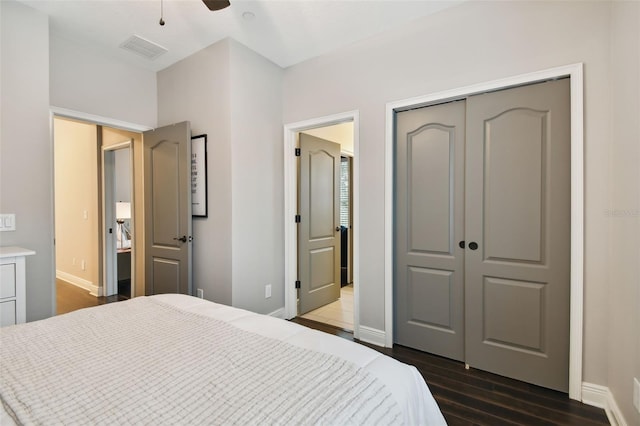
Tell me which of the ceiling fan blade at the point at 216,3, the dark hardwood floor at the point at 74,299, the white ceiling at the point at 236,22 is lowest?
the dark hardwood floor at the point at 74,299

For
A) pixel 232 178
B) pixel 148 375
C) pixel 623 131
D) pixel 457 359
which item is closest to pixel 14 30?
pixel 232 178

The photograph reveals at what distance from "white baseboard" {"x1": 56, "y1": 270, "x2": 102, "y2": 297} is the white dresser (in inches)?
100

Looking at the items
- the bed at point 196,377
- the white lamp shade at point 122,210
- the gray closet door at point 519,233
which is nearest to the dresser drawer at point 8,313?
the bed at point 196,377

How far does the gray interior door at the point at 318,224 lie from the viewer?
3.40 m

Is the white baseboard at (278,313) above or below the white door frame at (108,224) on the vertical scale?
below

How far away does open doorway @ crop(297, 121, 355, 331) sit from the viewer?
3.36 m

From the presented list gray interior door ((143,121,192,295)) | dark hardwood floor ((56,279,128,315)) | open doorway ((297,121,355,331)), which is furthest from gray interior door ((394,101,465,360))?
dark hardwood floor ((56,279,128,315))

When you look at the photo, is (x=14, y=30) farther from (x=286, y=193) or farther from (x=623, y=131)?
(x=623, y=131)

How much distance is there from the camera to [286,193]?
3260mm

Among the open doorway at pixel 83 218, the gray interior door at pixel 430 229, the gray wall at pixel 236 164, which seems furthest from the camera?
the open doorway at pixel 83 218

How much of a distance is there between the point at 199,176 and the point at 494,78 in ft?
8.63

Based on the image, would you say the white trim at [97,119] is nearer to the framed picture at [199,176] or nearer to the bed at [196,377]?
the framed picture at [199,176]

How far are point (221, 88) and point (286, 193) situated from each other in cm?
118

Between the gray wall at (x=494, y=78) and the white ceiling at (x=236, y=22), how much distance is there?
0.17 m
